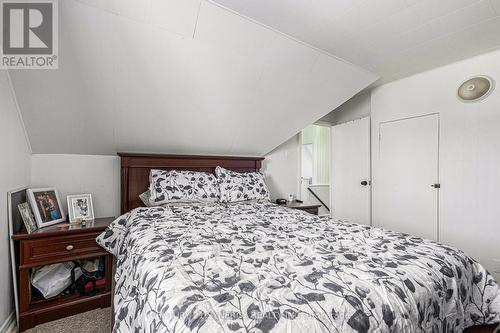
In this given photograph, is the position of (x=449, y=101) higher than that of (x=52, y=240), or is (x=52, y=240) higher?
(x=449, y=101)

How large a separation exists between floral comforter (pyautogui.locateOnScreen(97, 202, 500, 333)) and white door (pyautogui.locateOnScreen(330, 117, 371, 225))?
192cm

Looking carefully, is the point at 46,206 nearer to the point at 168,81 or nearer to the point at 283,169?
the point at 168,81

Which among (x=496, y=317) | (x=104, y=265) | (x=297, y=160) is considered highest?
(x=297, y=160)

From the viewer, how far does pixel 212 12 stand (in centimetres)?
163

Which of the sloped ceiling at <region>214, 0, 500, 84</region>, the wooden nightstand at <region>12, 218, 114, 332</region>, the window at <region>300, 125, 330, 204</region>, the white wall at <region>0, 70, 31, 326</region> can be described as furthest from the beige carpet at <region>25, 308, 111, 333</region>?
the window at <region>300, 125, 330, 204</region>

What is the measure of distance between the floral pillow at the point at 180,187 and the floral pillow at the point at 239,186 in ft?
0.31

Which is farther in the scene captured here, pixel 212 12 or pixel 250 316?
pixel 212 12

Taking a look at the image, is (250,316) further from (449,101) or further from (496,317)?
(449,101)

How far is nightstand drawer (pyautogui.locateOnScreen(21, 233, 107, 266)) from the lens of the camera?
5.60ft

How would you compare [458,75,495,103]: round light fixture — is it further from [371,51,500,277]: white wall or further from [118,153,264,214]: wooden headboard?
[118,153,264,214]: wooden headboard

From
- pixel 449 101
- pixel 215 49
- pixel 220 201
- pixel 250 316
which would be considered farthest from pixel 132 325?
pixel 449 101

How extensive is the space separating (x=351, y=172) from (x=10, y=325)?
3.79 m

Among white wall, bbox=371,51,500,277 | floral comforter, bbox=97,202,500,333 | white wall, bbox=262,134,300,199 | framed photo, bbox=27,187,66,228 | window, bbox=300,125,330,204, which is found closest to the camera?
floral comforter, bbox=97,202,500,333

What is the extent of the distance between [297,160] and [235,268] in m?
2.83
